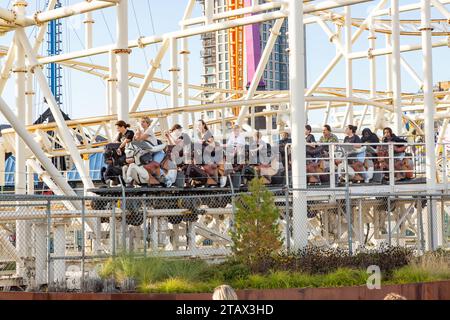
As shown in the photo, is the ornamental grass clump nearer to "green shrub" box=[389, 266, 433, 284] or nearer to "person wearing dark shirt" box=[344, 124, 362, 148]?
"green shrub" box=[389, 266, 433, 284]

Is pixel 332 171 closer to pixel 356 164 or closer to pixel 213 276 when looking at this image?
pixel 356 164

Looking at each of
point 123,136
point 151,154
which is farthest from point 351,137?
point 123,136

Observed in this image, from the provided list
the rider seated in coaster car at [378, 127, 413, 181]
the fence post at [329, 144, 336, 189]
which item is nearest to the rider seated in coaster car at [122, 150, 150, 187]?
the fence post at [329, 144, 336, 189]

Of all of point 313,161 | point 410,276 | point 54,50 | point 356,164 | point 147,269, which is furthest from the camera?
point 54,50

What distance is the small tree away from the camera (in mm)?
17562

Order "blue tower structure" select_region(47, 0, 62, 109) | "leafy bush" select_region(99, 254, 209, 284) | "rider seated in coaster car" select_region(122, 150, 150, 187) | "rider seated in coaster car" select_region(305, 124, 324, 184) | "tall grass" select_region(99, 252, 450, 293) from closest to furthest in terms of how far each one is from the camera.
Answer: "tall grass" select_region(99, 252, 450, 293) → "leafy bush" select_region(99, 254, 209, 284) → "rider seated in coaster car" select_region(122, 150, 150, 187) → "rider seated in coaster car" select_region(305, 124, 324, 184) → "blue tower structure" select_region(47, 0, 62, 109)

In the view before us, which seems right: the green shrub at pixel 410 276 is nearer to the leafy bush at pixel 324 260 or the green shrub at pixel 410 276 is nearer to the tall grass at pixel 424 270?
the tall grass at pixel 424 270

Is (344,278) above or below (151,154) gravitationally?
below

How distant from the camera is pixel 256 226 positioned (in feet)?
57.8

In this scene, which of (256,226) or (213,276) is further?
(256,226)

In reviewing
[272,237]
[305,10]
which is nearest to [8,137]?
[305,10]

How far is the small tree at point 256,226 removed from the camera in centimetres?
1756

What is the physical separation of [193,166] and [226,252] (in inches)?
72.7

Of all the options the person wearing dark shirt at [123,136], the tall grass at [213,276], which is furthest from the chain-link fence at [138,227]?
the person wearing dark shirt at [123,136]
